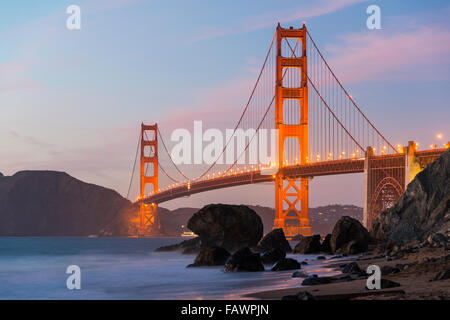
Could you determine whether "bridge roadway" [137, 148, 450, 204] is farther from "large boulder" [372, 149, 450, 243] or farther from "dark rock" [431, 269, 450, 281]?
"dark rock" [431, 269, 450, 281]

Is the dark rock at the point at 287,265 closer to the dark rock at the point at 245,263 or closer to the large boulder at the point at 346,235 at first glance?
the dark rock at the point at 245,263

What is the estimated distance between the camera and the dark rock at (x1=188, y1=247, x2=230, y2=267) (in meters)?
26.2

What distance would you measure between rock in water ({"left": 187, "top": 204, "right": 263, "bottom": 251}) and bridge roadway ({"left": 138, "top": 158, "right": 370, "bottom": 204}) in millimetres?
21703

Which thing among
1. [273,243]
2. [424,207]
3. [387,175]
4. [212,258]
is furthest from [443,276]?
[387,175]

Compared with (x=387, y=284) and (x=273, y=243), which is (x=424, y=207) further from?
(x=387, y=284)

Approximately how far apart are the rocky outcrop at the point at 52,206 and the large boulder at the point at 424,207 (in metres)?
119

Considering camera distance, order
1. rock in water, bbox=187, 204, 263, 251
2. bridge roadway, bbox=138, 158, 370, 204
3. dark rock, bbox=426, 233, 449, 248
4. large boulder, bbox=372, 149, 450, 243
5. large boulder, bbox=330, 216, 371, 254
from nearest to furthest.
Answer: dark rock, bbox=426, 233, 449, 248, large boulder, bbox=372, 149, 450, 243, large boulder, bbox=330, 216, 371, 254, rock in water, bbox=187, 204, 263, 251, bridge roadway, bbox=138, 158, 370, 204

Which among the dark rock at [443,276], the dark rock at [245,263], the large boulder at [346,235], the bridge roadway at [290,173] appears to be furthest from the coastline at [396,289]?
the bridge roadway at [290,173]

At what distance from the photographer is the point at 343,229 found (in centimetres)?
3294

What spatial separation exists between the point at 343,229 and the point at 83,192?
436 feet

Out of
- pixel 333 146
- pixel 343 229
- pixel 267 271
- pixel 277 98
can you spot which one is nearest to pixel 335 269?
pixel 267 271

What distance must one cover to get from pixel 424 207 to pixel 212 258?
1187 centimetres

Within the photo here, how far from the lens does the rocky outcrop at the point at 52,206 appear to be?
152 meters

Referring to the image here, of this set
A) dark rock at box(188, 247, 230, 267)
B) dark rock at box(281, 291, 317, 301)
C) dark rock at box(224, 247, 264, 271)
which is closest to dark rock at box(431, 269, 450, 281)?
dark rock at box(281, 291, 317, 301)
